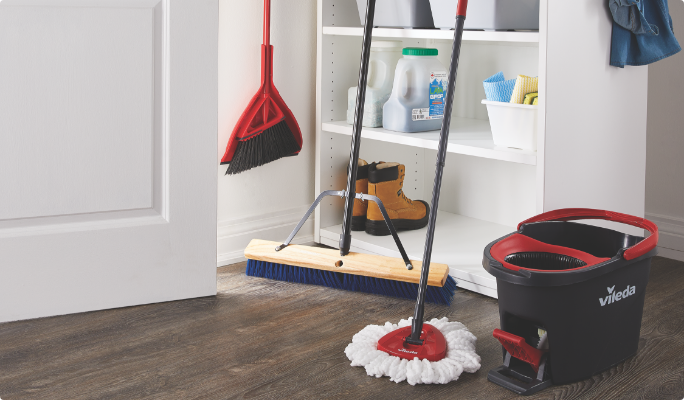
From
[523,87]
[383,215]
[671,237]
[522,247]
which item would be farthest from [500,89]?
[671,237]

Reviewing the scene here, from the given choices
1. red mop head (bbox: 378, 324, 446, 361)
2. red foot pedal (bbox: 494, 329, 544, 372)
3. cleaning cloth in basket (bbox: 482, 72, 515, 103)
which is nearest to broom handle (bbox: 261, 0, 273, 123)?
cleaning cloth in basket (bbox: 482, 72, 515, 103)

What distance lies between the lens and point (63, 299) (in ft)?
5.00

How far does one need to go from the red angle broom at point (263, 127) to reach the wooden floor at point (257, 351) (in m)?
0.36

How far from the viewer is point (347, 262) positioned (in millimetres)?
1684

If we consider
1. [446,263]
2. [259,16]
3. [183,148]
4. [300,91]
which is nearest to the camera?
[183,148]

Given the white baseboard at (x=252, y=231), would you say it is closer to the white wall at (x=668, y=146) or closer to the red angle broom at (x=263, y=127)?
the red angle broom at (x=263, y=127)

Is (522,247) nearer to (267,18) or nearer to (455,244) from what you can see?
(455,244)

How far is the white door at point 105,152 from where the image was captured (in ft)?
4.72

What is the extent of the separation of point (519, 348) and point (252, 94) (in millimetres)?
1071

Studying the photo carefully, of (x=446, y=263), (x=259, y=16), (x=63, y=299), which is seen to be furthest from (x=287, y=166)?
(x=63, y=299)

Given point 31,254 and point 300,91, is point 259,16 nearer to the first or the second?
point 300,91

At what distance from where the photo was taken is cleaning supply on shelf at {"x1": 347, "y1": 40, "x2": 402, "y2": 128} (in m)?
1.97

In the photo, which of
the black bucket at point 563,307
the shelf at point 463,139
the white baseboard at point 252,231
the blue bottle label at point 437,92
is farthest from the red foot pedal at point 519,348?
the white baseboard at point 252,231

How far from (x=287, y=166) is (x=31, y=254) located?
801 millimetres
